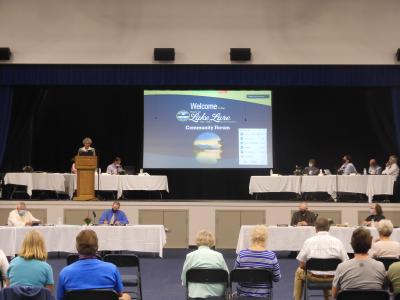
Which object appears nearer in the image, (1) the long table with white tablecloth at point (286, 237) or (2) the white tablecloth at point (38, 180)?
(1) the long table with white tablecloth at point (286, 237)

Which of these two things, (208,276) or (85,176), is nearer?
(208,276)

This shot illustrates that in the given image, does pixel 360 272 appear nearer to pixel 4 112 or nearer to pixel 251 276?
pixel 251 276

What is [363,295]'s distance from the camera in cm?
461

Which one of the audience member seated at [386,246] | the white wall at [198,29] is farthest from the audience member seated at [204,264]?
the white wall at [198,29]

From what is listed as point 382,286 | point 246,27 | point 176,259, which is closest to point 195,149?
point 246,27

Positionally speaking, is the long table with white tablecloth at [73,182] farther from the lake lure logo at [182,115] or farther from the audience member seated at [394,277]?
the audience member seated at [394,277]

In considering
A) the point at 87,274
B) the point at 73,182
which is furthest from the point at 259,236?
the point at 73,182

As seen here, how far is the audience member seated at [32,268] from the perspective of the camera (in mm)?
5227

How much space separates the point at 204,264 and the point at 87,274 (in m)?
1.56

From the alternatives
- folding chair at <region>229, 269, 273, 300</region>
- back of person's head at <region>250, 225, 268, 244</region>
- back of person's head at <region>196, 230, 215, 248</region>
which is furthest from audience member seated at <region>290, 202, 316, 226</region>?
folding chair at <region>229, 269, 273, 300</region>

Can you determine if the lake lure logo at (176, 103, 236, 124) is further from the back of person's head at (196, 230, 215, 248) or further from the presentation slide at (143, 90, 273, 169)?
the back of person's head at (196, 230, 215, 248)

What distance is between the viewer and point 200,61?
50.6ft

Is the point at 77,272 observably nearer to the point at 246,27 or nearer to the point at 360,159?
the point at 246,27

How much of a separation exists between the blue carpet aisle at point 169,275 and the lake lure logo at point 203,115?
146 inches
